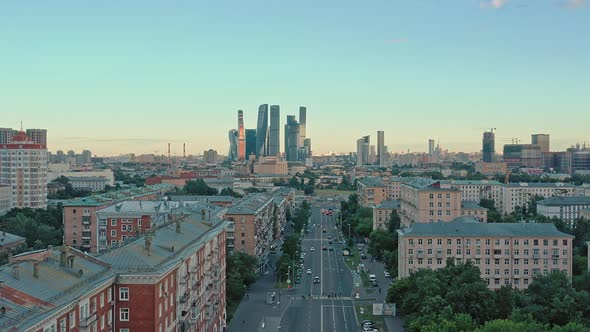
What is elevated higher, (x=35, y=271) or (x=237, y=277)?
(x=35, y=271)

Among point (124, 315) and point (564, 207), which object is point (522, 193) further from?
point (124, 315)

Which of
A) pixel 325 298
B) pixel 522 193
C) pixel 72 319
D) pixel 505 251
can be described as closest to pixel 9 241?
pixel 325 298

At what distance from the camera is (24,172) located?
108m

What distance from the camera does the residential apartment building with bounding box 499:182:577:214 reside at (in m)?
126

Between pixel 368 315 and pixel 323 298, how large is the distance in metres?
6.57

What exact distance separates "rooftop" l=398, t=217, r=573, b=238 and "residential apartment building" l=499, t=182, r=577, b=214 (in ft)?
238

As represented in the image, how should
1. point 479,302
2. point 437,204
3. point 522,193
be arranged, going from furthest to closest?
point 522,193 < point 437,204 < point 479,302

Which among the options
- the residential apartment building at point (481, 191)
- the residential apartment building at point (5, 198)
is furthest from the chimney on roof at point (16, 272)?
the residential apartment building at point (481, 191)

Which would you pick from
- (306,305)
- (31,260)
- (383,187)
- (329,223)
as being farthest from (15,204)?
(31,260)

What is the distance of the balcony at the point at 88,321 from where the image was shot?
2347 centimetres

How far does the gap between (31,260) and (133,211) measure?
116 feet

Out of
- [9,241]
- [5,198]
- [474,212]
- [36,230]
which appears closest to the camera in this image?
[9,241]

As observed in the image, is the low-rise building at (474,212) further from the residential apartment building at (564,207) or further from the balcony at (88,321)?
the balcony at (88,321)

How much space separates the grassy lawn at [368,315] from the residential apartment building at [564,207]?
59.6m
